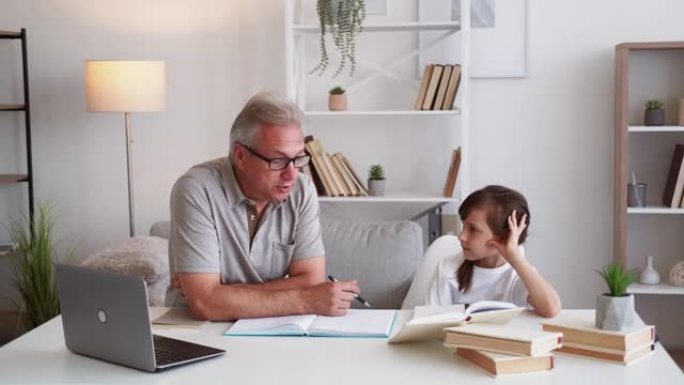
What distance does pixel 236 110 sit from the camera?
4.71m

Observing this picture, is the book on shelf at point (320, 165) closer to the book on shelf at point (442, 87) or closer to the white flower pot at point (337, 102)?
the white flower pot at point (337, 102)

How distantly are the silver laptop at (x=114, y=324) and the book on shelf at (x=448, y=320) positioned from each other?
406mm

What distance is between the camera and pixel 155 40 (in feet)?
15.5

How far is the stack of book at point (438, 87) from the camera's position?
4.29 meters

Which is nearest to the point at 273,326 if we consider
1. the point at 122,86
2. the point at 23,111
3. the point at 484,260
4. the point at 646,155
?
the point at 484,260

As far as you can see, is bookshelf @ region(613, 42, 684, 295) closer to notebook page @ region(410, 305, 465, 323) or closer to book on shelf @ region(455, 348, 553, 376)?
notebook page @ region(410, 305, 465, 323)

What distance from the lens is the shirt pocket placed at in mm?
2803

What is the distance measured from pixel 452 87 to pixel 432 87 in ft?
0.27

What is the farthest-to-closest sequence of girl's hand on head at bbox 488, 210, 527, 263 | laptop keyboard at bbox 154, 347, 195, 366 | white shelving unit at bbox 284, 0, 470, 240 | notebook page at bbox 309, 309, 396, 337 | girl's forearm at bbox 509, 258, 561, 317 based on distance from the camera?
white shelving unit at bbox 284, 0, 470, 240 → girl's hand on head at bbox 488, 210, 527, 263 → girl's forearm at bbox 509, 258, 561, 317 → notebook page at bbox 309, 309, 396, 337 → laptop keyboard at bbox 154, 347, 195, 366

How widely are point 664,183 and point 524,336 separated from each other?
2.72m

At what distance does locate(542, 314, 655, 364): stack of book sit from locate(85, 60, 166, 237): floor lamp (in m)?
2.60

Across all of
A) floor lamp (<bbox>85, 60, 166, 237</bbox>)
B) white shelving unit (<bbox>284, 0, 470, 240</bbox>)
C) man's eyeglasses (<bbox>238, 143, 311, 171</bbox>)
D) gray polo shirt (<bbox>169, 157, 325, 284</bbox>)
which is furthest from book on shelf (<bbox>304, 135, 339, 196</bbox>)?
man's eyeglasses (<bbox>238, 143, 311, 171</bbox>)

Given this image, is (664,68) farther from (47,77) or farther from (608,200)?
(47,77)

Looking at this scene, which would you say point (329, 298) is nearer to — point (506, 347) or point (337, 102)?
point (506, 347)
